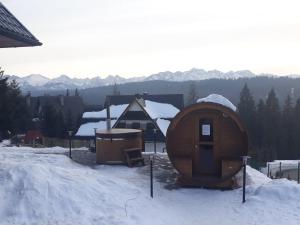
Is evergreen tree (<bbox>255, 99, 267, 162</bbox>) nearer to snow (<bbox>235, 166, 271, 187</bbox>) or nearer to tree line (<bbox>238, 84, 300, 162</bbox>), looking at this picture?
tree line (<bbox>238, 84, 300, 162</bbox>)

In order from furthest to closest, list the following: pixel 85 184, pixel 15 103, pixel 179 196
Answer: pixel 15 103, pixel 179 196, pixel 85 184

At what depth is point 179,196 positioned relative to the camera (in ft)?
41.5

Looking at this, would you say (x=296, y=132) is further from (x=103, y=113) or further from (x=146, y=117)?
(x=146, y=117)

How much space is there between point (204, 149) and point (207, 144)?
9.8 inches

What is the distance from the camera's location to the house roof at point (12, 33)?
437 inches

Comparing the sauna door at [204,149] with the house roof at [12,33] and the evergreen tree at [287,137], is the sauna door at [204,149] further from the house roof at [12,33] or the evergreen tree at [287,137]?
the evergreen tree at [287,137]

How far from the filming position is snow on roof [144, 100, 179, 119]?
116 ft

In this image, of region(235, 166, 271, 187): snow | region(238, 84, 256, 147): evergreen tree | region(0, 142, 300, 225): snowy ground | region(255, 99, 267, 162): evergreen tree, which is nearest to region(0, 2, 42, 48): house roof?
region(0, 142, 300, 225): snowy ground

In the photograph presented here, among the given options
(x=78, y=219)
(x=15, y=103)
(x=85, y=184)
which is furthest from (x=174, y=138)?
(x=15, y=103)

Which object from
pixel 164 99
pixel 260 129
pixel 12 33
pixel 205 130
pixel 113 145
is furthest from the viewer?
pixel 260 129

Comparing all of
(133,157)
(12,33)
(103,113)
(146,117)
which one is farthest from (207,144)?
(103,113)

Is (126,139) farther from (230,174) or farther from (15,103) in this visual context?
(15,103)

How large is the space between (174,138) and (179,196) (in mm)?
2324

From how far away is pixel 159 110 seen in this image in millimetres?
37406
